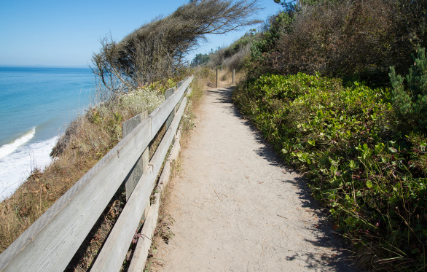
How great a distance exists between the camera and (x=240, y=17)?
15.0 m

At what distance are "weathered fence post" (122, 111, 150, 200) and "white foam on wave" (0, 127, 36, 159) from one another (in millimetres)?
9110

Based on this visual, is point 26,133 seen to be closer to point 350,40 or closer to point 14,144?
point 14,144

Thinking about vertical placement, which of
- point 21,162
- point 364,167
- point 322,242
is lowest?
point 21,162

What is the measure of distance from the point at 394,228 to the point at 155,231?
247 centimetres

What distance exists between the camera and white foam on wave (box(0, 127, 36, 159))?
952 cm

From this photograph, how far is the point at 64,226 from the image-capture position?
41.4 inches

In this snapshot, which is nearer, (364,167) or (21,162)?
(364,167)

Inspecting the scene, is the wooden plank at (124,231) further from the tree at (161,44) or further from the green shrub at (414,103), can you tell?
the tree at (161,44)

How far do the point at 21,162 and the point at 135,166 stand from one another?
25.1 ft

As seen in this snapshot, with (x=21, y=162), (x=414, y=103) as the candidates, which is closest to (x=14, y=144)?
Result: (x=21, y=162)

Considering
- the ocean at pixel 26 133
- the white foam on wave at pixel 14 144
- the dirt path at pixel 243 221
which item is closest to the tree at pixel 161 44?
the ocean at pixel 26 133

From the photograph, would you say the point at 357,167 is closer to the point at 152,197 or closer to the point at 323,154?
the point at 323,154

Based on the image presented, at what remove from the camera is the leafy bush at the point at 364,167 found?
2543 mm

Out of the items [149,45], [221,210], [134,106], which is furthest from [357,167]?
[149,45]
